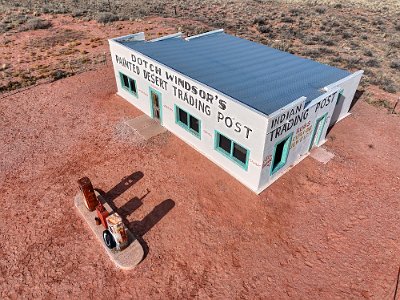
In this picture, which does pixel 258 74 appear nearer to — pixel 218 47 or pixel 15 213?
pixel 218 47

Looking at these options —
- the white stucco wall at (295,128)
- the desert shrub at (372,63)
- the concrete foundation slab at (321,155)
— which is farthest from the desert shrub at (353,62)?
the concrete foundation slab at (321,155)

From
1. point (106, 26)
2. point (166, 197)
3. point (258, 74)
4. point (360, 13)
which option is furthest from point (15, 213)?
point (360, 13)

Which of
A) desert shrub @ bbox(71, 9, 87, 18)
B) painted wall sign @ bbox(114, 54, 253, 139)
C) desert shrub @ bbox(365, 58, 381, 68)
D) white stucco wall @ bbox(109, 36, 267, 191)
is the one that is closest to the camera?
white stucco wall @ bbox(109, 36, 267, 191)

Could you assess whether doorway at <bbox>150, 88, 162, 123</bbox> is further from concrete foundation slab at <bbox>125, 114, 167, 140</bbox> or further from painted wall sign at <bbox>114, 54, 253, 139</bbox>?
painted wall sign at <bbox>114, 54, 253, 139</bbox>

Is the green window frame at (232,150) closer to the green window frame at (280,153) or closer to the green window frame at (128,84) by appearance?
the green window frame at (280,153)

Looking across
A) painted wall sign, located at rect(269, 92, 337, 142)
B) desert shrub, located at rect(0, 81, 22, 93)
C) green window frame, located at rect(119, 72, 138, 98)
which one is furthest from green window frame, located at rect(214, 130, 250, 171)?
desert shrub, located at rect(0, 81, 22, 93)

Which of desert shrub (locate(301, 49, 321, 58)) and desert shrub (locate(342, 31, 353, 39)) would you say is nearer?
desert shrub (locate(301, 49, 321, 58))
